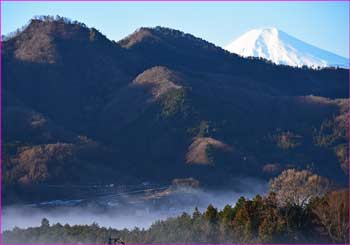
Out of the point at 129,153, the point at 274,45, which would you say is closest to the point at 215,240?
the point at 129,153

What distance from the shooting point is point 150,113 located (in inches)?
2009

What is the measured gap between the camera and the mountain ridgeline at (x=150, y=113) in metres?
42.9

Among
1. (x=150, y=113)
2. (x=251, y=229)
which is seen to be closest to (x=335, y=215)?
(x=251, y=229)

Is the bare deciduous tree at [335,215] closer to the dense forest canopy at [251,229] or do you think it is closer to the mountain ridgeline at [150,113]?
the dense forest canopy at [251,229]

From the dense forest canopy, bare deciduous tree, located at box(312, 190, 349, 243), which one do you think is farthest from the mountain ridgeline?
bare deciduous tree, located at box(312, 190, 349, 243)

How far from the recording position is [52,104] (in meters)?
53.2

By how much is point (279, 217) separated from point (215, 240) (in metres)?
1.35

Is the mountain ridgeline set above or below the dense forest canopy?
above

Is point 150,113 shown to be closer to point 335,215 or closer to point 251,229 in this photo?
point 251,229

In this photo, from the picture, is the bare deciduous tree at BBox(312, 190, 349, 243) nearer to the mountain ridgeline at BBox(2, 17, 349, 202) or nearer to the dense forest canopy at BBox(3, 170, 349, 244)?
the dense forest canopy at BBox(3, 170, 349, 244)

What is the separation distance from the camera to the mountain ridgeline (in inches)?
1690

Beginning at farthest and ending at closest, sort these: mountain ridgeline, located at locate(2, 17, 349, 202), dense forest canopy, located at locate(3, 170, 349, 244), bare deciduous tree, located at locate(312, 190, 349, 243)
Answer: mountain ridgeline, located at locate(2, 17, 349, 202), dense forest canopy, located at locate(3, 170, 349, 244), bare deciduous tree, located at locate(312, 190, 349, 243)

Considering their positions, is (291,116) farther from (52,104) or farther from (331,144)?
(52,104)

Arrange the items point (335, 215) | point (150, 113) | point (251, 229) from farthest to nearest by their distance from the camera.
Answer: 1. point (150, 113)
2. point (251, 229)
3. point (335, 215)
